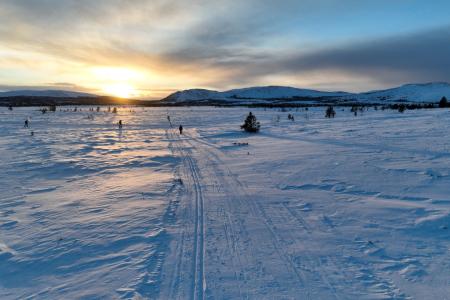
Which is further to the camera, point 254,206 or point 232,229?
point 254,206

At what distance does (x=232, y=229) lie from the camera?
5.12 m

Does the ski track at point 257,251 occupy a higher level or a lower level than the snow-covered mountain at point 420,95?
lower

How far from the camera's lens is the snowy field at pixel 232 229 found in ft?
11.9

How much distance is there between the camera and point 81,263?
4234 millimetres

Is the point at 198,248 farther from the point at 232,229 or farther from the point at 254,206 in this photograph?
the point at 254,206

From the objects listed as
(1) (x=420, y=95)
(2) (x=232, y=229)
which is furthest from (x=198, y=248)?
(1) (x=420, y=95)

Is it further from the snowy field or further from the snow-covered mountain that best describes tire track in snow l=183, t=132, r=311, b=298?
the snow-covered mountain

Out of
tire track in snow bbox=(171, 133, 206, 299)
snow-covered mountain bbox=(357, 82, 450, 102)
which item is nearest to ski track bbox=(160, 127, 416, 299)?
tire track in snow bbox=(171, 133, 206, 299)

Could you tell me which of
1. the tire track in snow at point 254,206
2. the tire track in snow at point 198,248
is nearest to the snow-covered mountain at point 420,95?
the tire track in snow at point 254,206

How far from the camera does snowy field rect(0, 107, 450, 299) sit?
11.9ft

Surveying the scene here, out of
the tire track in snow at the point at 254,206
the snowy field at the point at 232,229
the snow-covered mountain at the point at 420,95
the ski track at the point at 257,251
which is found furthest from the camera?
the snow-covered mountain at the point at 420,95

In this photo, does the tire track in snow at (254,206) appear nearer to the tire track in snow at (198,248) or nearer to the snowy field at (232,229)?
the snowy field at (232,229)

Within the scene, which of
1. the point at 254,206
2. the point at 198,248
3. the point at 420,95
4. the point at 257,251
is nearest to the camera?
the point at 257,251

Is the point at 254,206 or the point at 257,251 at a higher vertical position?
the point at 254,206
